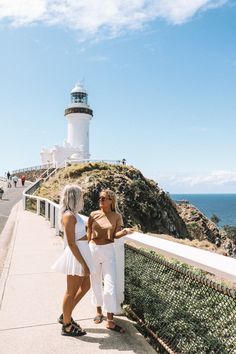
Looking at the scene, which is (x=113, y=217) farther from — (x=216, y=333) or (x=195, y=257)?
(x=216, y=333)

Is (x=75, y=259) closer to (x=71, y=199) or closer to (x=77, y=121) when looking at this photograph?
(x=71, y=199)

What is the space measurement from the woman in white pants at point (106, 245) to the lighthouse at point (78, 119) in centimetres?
5315

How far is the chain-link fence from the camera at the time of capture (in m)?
3.27

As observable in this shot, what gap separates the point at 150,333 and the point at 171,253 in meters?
1.31

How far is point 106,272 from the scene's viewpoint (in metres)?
4.63

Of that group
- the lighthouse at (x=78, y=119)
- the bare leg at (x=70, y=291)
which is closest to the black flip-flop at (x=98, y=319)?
the bare leg at (x=70, y=291)

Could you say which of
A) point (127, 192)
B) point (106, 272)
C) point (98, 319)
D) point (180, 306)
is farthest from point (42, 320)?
point (127, 192)

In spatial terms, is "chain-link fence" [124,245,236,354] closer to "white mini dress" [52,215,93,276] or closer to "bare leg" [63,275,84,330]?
"white mini dress" [52,215,93,276]

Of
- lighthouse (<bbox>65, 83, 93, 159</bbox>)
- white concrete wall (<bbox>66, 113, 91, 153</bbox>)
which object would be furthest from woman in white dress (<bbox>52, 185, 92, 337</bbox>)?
white concrete wall (<bbox>66, 113, 91, 153</bbox>)

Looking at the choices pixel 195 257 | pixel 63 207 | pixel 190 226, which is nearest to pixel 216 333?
pixel 195 257

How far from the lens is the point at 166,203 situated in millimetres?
42906

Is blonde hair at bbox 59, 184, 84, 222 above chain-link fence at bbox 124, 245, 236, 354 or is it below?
above

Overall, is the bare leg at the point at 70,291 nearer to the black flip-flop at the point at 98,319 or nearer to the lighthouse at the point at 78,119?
the black flip-flop at the point at 98,319

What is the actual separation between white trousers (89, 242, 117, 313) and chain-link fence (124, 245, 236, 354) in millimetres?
413
